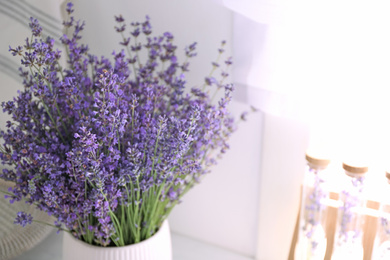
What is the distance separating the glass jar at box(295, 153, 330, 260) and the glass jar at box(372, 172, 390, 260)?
10cm

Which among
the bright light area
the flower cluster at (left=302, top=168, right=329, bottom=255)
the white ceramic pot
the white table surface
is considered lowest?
the white table surface

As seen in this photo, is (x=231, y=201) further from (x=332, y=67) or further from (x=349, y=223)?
(x=332, y=67)

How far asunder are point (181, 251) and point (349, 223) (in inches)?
16.2

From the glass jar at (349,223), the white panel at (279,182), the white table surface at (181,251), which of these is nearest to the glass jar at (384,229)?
the glass jar at (349,223)

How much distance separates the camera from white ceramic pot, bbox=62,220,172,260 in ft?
2.52

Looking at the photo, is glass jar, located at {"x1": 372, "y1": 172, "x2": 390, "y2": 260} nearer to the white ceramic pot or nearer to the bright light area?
the bright light area

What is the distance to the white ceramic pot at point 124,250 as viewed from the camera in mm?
767

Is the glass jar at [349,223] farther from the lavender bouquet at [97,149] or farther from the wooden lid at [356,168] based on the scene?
the lavender bouquet at [97,149]

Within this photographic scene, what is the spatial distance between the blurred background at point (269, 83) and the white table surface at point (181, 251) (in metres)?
0.02

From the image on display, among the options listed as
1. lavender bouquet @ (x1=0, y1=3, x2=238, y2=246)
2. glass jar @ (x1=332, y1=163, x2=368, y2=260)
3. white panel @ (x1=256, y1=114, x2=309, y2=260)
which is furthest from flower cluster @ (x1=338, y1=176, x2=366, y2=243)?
lavender bouquet @ (x1=0, y1=3, x2=238, y2=246)

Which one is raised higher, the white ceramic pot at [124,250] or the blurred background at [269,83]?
the blurred background at [269,83]

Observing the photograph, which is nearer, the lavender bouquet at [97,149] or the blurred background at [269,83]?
the lavender bouquet at [97,149]

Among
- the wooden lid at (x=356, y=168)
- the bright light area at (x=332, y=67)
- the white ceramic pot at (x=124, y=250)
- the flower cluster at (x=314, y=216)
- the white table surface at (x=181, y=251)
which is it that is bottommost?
the white table surface at (x=181, y=251)

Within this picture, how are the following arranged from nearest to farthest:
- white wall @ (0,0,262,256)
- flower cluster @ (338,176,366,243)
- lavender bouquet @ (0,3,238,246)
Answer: lavender bouquet @ (0,3,238,246) → flower cluster @ (338,176,366,243) → white wall @ (0,0,262,256)
